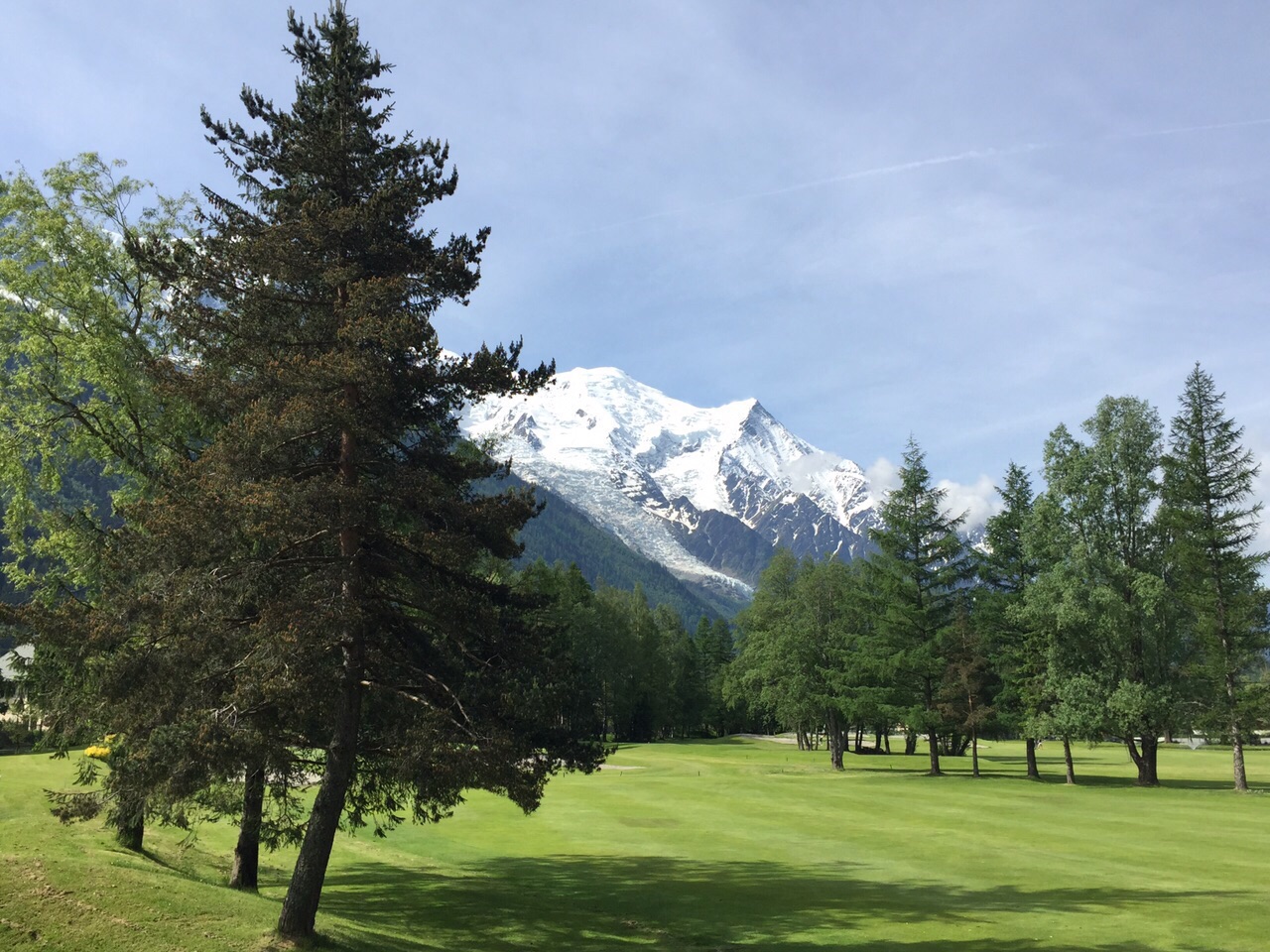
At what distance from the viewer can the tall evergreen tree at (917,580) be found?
181 ft

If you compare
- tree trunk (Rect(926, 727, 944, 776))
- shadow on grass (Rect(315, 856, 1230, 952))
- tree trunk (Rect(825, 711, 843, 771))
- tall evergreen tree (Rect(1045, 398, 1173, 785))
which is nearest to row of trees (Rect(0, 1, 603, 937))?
shadow on grass (Rect(315, 856, 1230, 952))

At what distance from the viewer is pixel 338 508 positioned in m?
15.5

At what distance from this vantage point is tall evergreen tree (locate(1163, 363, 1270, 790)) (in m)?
46.7

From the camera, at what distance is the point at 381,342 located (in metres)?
15.9

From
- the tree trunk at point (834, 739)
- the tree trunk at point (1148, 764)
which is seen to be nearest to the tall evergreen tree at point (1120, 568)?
the tree trunk at point (1148, 764)

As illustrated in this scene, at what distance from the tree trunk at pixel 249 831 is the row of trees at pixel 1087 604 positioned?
4205cm

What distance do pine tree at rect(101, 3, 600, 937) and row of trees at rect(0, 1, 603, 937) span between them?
0.05 meters

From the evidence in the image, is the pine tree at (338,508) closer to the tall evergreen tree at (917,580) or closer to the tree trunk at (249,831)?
the tree trunk at (249,831)

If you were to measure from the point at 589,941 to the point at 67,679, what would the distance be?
1293cm

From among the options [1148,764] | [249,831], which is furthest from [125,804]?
[1148,764]

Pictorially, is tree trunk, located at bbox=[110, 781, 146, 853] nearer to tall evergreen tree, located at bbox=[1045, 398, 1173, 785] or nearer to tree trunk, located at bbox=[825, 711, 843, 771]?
tall evergreen tree, located at bbox=[1045, 398, 1173, 785]

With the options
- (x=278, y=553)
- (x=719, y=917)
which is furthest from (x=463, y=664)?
(x=719, y=917)

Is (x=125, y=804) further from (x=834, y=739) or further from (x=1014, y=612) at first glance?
(x=834, y=739)

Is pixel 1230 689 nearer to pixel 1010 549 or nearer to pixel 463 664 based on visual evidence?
pixel 1010 549
